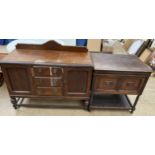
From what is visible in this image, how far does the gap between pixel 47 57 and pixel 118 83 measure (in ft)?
2.79

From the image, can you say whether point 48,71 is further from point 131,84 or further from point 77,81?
point 131,84

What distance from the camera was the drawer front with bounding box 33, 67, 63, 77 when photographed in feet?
4.21

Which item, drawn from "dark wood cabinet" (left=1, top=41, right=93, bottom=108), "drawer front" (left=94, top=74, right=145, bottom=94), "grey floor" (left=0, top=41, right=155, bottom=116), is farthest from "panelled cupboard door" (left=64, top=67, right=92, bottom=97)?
"grey floor" (left=0, top=41, right=155, bottom=116)

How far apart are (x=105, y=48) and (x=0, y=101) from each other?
2780 millimetres

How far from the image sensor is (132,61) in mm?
1543

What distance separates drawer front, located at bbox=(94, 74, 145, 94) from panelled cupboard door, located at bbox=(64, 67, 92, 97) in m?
0.10

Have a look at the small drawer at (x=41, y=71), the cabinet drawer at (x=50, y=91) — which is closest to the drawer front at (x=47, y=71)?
the small drawer at (x=41, y=71)

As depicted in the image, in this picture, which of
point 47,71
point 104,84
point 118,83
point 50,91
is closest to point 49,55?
point 47,71

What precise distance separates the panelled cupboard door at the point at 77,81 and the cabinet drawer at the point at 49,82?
0.08m

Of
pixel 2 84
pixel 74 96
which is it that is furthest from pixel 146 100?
pixel 2 84

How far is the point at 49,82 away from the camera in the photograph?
1.40m

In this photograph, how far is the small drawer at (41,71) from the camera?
1283 millimetres

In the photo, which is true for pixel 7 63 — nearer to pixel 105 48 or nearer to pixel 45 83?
pixel 45 83

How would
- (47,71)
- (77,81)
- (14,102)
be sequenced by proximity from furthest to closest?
(14,102) < (77,81) < (47,71)
